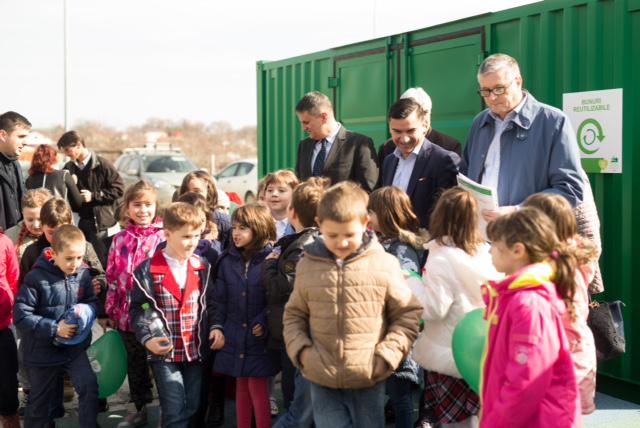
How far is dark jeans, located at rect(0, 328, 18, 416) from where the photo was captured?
4988 millimetres

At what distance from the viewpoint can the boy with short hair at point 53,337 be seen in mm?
4695

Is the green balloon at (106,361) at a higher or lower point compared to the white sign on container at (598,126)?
lower

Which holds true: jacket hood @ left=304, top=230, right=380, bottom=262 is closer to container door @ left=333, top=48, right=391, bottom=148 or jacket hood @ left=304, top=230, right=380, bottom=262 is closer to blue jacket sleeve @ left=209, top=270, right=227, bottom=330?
blue jacket sleeve @ left=209, top=270, right=227, bottom=330

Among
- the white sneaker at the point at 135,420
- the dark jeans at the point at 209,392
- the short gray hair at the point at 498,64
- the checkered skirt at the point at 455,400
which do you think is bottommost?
the white sneaker at the point at 135,420

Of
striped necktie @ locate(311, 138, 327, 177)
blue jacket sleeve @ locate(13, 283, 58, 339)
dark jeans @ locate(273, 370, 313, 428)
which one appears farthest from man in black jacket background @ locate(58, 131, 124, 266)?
dark jeans @ locate(273, 370, 313, 428)

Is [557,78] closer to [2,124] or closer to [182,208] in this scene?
[182,208]

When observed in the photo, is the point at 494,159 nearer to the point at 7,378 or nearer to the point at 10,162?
the point at 7,378

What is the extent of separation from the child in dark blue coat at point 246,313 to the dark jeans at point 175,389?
180 mm

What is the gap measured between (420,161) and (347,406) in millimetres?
1979

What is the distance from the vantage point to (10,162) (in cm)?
634

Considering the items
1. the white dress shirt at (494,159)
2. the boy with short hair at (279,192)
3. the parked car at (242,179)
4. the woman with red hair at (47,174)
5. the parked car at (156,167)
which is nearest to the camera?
the white dress shirt at (494,159)

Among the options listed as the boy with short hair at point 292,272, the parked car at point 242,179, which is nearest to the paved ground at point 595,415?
the boy with short hair at point 292,272

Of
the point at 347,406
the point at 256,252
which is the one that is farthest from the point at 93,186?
the point at 347,406

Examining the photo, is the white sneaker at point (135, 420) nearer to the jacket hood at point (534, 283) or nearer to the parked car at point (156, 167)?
the jacket hood at point (534, 283)
